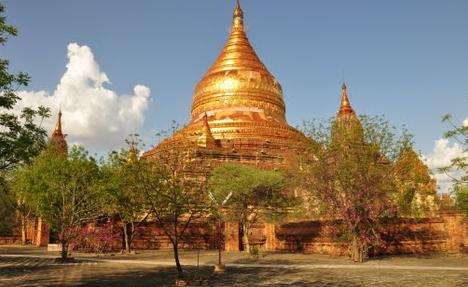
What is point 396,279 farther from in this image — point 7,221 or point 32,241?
point 7,221

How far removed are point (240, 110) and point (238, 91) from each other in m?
2.63

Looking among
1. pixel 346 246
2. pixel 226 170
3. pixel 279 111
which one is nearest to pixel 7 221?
pixel 226 170

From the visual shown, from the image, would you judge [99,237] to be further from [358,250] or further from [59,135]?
[59,135]

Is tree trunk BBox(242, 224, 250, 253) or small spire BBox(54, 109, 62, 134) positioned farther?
small spire BBox(54, 109, 62, 134)

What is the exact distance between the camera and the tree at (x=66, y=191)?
24.3m

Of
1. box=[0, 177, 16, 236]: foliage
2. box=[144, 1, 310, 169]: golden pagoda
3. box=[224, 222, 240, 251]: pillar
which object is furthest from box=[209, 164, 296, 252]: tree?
box=[0, 177, 16, 236]: foliage

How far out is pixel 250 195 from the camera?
93.4 feet

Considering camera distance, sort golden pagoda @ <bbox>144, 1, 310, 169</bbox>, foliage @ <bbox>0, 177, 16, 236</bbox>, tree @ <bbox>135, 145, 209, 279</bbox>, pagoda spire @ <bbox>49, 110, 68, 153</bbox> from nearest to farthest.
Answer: tree @ <bbox>135, 145, 209, 279</bbox>
foliage @ <bbox>0, 177, 16, 236</bbox>
golden pagoda @ <bbox>144, 1, 310, 169</bbox>
pagoda spire @ <bbox>49, 110, 68, 153</bbox>

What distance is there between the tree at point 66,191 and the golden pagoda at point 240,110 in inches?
641

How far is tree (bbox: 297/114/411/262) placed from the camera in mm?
21672

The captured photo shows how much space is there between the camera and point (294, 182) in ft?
79.4

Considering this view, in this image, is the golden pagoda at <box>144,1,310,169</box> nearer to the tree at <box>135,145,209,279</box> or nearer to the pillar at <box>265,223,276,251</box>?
the pillar at <box>265,223,276,251</box>

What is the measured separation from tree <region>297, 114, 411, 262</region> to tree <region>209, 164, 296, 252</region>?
553cm

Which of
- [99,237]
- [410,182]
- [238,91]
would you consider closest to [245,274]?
[410,182]
